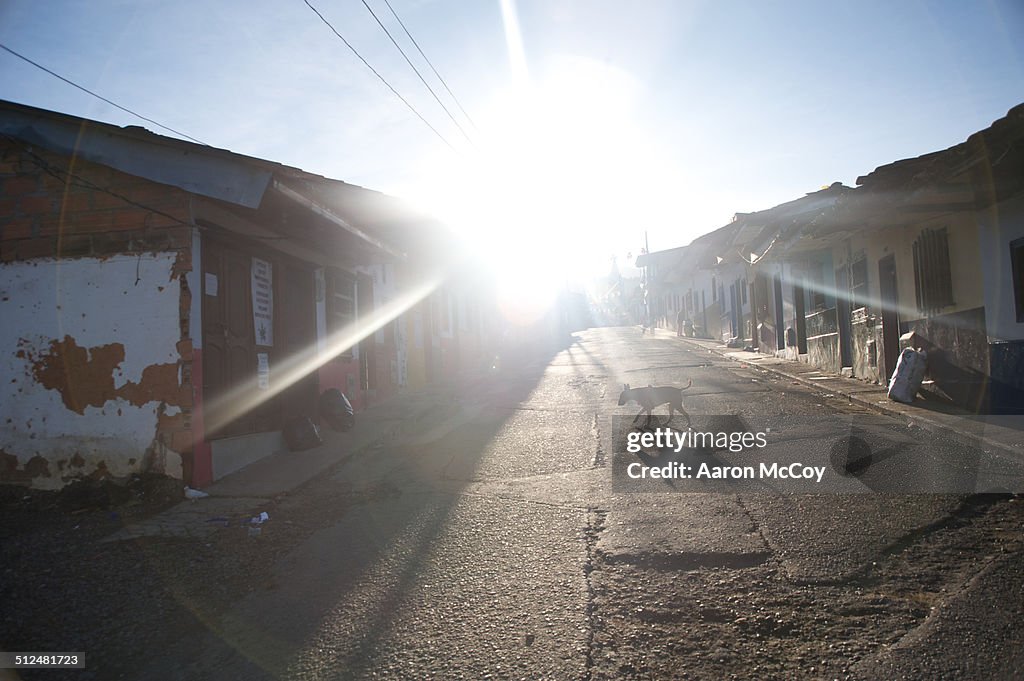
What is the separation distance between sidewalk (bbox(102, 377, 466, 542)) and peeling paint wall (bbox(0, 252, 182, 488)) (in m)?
0.64

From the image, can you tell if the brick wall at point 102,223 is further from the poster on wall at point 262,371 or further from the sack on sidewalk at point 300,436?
the sack on sidewalk at point 300,436

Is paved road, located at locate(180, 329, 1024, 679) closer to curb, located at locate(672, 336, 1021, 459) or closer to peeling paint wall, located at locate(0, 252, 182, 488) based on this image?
curb, located at locate(672, 336, 1021, 459)

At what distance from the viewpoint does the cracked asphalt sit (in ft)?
8.96

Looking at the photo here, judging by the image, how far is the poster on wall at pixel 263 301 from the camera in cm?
752

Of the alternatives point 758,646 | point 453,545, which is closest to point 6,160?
point 453,545

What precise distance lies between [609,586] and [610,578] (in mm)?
104

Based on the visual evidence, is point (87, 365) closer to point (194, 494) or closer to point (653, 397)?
point (194, 494)

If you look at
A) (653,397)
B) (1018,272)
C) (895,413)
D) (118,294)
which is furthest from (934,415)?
(118,294)

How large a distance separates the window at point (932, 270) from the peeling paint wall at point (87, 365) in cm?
954

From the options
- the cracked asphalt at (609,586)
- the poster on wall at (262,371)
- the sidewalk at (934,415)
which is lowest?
the cracked asphalt at (609,586)

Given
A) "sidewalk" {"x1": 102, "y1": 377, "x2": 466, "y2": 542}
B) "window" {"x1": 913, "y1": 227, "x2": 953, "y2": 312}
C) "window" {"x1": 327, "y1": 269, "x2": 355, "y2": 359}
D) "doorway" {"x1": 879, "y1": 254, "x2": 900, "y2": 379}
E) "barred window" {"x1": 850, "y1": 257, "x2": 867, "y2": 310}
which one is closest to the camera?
"sidewalk" {"x1": 102, "y1": 377, "x2": 466, "y2": 542}

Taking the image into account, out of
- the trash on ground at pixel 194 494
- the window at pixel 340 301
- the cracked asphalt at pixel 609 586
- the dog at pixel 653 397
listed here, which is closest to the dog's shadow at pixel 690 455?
the dog at pixel 653 397

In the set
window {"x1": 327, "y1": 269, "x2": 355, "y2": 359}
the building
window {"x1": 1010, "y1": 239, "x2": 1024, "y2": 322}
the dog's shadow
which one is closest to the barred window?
window {"x1": 1010, "y1": 239, "x2": 1024, "y2": 322}

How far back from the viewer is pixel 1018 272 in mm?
7699
